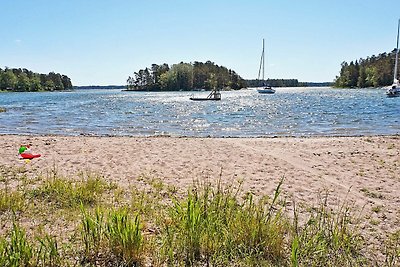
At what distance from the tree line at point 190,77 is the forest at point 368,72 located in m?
45.4

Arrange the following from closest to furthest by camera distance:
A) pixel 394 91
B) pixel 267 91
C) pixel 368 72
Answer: pixel 394 91 → pixel 267 91 → pixel 368 72

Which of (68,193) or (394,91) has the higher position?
(394,91)

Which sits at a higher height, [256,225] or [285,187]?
[256,225]

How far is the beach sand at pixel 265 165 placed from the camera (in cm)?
683

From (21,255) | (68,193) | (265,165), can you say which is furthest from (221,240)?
(265,165)

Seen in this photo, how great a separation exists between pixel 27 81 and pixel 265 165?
6001 inches

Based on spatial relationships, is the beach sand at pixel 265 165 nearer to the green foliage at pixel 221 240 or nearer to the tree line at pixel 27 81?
the green foliage at pixel 221 240

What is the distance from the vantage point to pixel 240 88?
526 ft

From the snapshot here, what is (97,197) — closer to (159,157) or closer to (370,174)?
(159,157)

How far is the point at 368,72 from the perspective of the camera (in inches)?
4606

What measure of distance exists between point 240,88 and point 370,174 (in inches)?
6062

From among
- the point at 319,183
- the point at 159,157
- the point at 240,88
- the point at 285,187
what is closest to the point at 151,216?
the point at 285,187

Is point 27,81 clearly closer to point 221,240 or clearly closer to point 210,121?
point 210,121

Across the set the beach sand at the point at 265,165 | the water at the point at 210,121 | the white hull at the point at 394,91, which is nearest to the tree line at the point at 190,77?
the white hull at the point at 394,91
